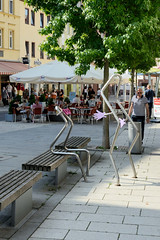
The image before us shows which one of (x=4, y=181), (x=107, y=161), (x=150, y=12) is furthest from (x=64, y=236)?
(x=150, y=12)

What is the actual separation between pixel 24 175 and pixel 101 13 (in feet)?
20.9

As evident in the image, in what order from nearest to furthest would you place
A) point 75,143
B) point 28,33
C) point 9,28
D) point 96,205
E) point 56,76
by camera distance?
point 96,205 → point 75,143 → point 56,76 → point 9,28 → point 28,33

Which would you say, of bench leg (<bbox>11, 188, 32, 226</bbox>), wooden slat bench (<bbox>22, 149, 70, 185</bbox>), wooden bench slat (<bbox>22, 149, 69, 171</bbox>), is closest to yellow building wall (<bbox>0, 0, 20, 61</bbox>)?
wooden slat bench (<bbox>22, 149, 70, 185</bbox>)

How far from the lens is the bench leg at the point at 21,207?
5688mm

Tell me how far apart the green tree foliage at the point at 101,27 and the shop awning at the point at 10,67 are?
2525cm

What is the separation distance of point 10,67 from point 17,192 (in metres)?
35.5

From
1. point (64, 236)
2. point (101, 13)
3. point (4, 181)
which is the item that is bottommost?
point (64, 236)

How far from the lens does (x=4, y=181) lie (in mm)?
6164

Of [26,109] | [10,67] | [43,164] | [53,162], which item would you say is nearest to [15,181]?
Result: [43,164]

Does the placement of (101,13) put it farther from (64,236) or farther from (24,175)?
(64,236)

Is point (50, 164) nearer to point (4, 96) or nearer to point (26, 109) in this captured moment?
point (26, 109)

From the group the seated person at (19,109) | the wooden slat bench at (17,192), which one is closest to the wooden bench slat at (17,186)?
the wooden slat bench at (17,192)

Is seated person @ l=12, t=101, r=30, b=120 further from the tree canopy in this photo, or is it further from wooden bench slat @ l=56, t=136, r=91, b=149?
wooden bench slat @ l=56, t=136, r=91, b=149

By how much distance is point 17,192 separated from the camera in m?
5.63
